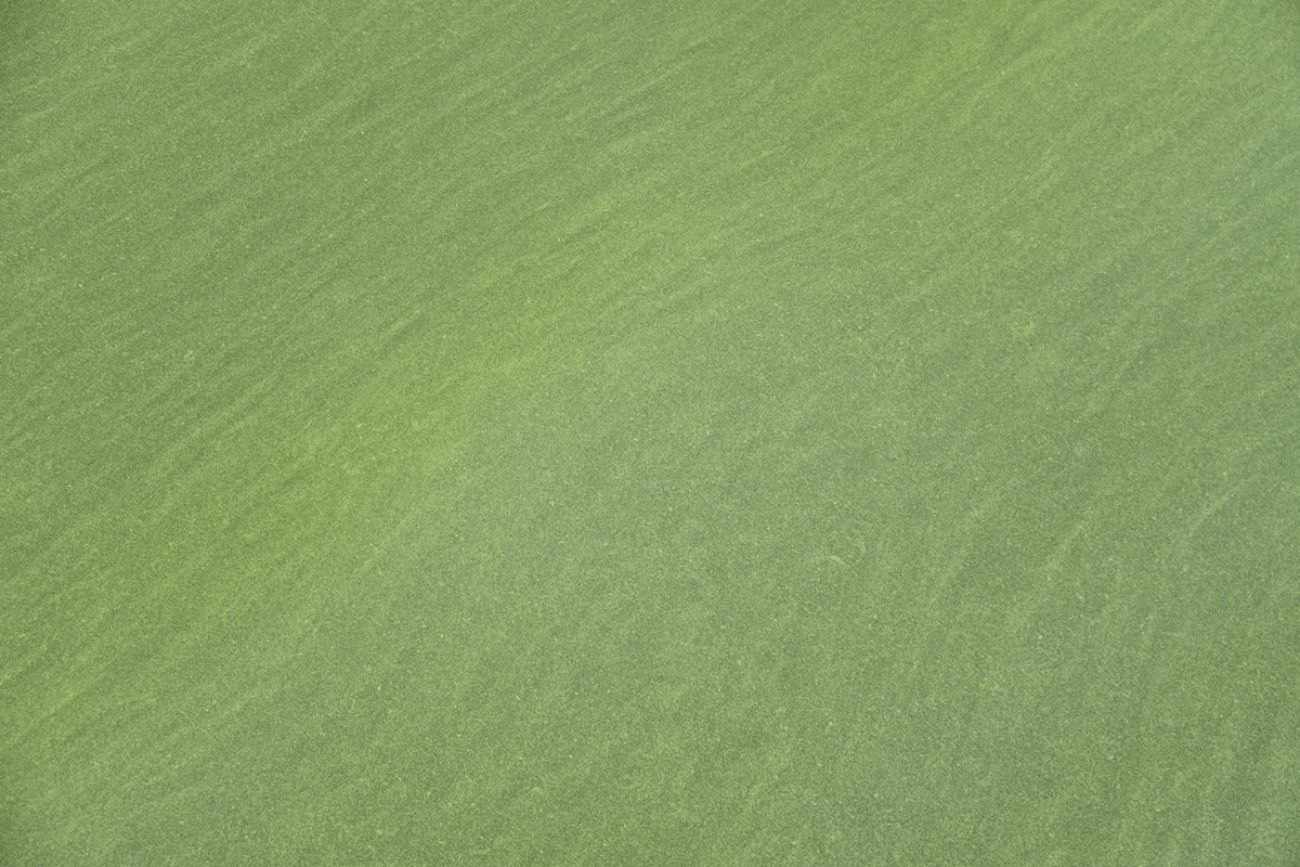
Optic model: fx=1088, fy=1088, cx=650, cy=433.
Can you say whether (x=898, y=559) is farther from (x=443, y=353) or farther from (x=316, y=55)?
(x=316, y=55)

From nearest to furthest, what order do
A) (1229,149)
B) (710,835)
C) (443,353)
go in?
1. (710,835)
2. (443,353)
3. (1229,149)

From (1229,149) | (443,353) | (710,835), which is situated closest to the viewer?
(710,835)

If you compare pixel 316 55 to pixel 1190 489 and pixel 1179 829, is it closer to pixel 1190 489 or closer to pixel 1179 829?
pixel 1190 489

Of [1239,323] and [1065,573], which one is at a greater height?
[1239,323]

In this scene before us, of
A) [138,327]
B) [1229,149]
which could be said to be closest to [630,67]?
[138,327]

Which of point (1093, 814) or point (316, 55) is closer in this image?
point (1093, 814)

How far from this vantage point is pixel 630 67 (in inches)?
62.9

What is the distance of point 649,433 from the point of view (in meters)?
1.50

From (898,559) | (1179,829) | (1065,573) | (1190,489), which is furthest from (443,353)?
(1179,829)

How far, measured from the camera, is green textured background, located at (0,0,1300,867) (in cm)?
141

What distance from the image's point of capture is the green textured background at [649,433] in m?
1.41

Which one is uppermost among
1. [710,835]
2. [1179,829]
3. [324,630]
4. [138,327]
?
[138,327]

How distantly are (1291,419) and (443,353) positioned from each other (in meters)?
1.18

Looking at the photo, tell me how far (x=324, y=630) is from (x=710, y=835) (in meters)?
0.57
